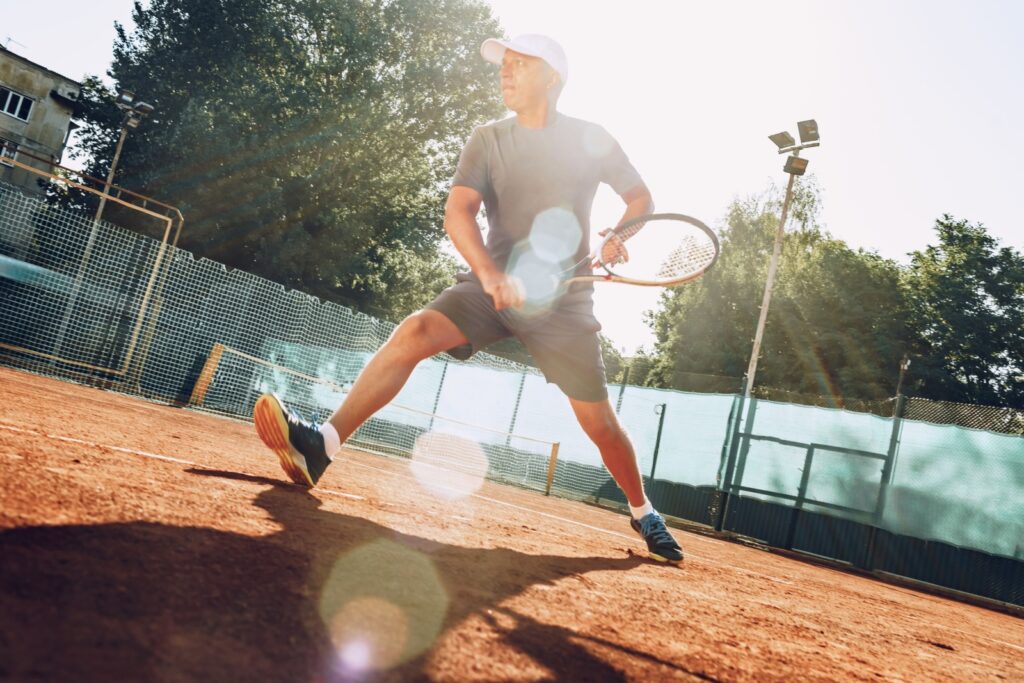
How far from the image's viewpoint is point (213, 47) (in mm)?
25453

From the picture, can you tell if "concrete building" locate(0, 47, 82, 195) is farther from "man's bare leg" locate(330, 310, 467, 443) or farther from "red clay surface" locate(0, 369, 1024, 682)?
"red clay surface" locate(0, 369, 1024, 682)

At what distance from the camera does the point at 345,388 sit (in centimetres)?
1237

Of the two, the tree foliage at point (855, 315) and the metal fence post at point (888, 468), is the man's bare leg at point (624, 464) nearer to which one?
the metal fence post at point (888, 468)

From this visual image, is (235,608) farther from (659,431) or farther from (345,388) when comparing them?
(659,431)

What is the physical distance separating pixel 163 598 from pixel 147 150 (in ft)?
82.6

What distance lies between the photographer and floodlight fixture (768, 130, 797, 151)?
15914 mm

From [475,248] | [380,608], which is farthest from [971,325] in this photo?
[380,608]

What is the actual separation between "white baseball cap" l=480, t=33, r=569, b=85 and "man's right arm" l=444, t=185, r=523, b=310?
0.66 m

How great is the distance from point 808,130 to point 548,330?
Answer: 1376cm

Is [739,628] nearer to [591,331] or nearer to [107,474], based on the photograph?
[591,331]

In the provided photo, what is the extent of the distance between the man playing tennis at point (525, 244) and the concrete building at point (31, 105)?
38251mm

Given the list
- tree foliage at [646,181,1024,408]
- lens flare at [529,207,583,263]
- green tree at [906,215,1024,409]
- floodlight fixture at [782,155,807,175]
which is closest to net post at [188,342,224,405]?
lens flare at [529,207,583,263]

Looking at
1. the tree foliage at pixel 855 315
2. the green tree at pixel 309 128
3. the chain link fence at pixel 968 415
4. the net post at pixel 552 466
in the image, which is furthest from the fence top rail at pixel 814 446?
the tree foliage at pixel 855 315

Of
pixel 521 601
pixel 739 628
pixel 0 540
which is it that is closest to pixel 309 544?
pixel 521 601
